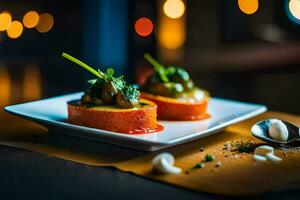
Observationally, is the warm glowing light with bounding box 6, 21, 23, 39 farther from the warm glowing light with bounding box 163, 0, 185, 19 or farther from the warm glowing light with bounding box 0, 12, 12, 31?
the warm glowing light with bounding box 163, 0, 185, 19

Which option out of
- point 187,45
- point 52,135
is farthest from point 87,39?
point 52,135

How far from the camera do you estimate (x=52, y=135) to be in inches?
82.8

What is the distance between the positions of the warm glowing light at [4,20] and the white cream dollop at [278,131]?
305cm

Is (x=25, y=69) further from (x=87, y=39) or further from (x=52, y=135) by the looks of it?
(x=52, y=135)

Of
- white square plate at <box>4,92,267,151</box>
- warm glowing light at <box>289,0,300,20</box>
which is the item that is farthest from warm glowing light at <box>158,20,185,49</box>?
white square plate at <box>4,92,267,151</box>

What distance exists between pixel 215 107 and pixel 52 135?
655 millimetres

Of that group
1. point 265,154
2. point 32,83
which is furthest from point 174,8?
point 265,154

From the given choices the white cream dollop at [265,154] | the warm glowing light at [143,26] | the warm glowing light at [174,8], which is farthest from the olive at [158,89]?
the warm glowing light at [174,8]

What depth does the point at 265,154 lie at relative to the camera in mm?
1858

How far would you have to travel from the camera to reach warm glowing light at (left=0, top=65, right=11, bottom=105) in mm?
2770

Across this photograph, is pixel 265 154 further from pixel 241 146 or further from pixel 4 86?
pixel 4 86

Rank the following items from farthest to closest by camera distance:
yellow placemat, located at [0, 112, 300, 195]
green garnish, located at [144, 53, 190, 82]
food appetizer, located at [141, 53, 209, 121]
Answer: green garnish, located at [144, 53, 190, 82], food appetizer, located at [141, 53, 209, 121], yellow placemat, located at [0, 112, 300, 195]

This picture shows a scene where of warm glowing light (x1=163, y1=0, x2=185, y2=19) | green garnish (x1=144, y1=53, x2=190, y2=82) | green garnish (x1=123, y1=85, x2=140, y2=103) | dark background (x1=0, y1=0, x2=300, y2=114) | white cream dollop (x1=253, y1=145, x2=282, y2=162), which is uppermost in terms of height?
warm glowing light (x1=163, y1=0, x2=185, y2=19)

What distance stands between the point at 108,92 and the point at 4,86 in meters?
1.16
